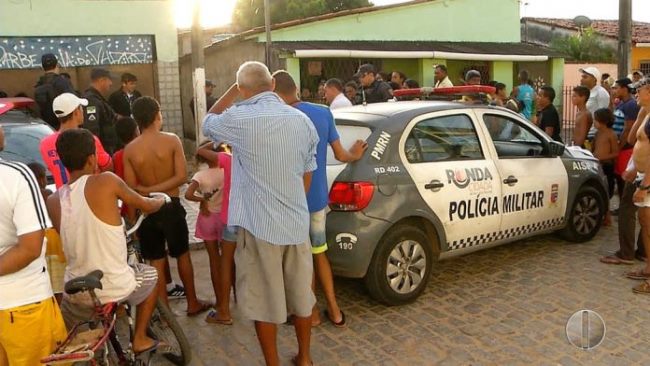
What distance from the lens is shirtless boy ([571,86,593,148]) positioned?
7443mm

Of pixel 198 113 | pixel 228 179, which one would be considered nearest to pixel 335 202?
pixel 228 179

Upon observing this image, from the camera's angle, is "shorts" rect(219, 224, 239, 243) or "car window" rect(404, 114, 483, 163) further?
"car window" rect(404, 114, 483, 163)

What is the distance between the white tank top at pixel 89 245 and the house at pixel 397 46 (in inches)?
435

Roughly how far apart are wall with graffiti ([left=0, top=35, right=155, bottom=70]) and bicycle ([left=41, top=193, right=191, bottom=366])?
9.15 meters

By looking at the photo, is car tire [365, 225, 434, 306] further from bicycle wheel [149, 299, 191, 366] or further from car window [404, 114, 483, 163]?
bicycle wheel [149, 299, 191, 366]

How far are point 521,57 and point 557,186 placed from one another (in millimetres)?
12997

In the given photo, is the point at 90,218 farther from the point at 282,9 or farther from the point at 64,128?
the point at 282,9

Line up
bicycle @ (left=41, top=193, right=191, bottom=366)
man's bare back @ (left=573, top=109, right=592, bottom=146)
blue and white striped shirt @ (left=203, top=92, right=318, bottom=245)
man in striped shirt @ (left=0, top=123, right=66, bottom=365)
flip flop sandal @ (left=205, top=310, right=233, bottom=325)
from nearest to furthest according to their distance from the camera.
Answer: man in striped shirt @ (left=0, top=123, right=66, bottom=365)
bicycle @ (left=41, top=193, right=191, bottom=366)
blue and white striped shirt @ (left=203, top=92, right=318, bottom=245)
flip flop sandal @ (left=205, top=310, right=233, bottom=325)
man's bare back @ (left=573, top=109, right=592, bottom=146)

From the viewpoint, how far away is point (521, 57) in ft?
59.6

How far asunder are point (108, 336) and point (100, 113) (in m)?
4.65

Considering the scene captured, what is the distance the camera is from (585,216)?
666 cm

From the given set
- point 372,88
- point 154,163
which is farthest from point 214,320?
point 372,88

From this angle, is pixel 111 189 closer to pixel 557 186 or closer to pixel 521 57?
pixel 557 186

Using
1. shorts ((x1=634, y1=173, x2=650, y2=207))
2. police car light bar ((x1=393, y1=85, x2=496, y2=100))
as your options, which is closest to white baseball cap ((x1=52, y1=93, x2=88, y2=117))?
police car light bar ((x1=393, y1=85, x2=496, y2=100))
